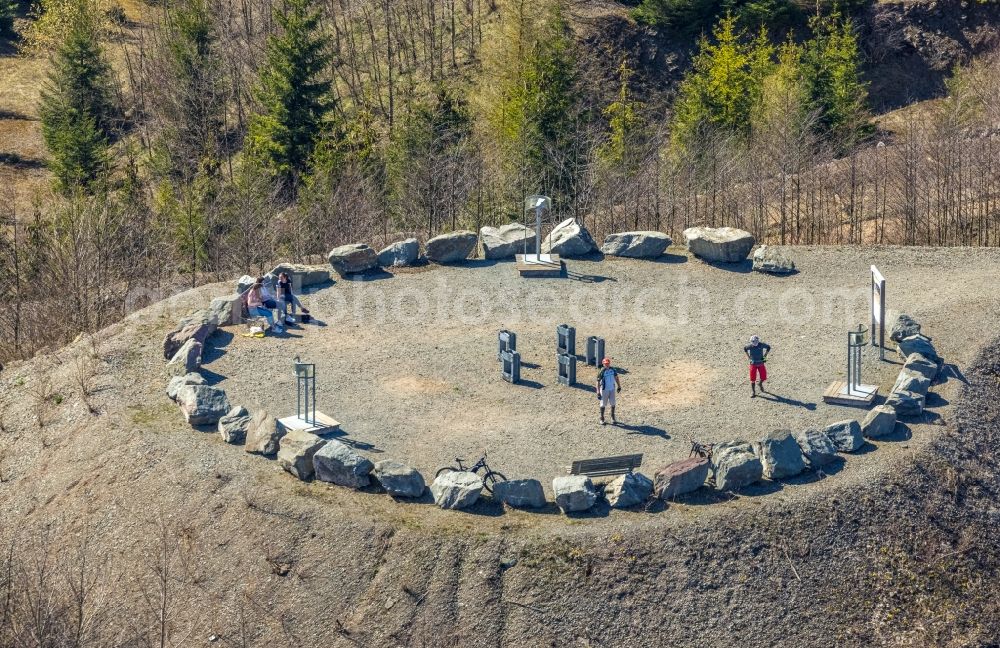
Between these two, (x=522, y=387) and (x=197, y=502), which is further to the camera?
(x=522, y=387)

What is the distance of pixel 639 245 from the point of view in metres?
31.9

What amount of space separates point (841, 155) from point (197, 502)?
3925 cm

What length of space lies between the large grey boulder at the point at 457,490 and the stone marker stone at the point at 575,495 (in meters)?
1.30

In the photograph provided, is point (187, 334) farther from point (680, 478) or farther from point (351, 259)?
point (680, 478)

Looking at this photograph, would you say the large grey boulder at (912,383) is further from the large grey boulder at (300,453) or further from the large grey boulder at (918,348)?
the large grey boulder at (300,453)

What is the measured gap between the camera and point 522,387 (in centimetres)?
2452

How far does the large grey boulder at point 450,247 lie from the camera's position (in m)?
31.6

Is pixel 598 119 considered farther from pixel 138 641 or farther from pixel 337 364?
pixel 138 641

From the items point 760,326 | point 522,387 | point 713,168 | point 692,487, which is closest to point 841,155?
point 713,168

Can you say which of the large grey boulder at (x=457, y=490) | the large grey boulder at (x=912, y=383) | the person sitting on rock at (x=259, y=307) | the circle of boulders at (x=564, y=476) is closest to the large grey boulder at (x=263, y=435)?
the circle of boulders at (x=564, y=476)

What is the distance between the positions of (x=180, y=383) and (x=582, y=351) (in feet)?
28.2

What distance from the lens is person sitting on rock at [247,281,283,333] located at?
89.6 feet

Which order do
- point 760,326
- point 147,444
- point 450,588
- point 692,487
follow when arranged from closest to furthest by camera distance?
point 450,588
point 692,487
point 147,444
point 760,326

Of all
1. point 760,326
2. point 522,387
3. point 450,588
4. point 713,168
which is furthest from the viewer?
point 713,168
